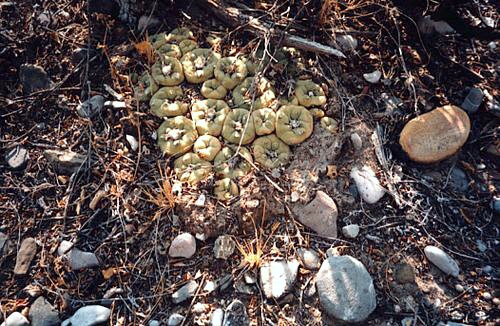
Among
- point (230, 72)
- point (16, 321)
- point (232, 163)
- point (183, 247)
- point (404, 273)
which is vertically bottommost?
point (16, 321)

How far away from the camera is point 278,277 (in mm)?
2611

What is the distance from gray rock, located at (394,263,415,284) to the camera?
2615mm

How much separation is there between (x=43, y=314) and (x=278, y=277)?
51.3 inches

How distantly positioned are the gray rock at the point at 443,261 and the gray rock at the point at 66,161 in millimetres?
2127

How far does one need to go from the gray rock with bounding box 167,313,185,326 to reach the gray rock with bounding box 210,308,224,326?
165mm

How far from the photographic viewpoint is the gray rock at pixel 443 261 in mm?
2631

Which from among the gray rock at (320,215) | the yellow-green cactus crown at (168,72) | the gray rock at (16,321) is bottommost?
the gray rock at (16,321)

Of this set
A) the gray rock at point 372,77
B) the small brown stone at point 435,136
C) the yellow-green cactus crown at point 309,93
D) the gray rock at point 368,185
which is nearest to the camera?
the gray rock at point 368,185

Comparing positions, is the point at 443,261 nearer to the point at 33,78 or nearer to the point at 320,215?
the point at 320,215

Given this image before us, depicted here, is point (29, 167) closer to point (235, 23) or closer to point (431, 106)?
point (235, 23)

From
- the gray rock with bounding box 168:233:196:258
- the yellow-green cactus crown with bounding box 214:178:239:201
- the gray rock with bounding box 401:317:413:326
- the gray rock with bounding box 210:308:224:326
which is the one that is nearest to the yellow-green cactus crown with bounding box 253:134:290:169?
the yellow-green cactus crown with bounding box 214:178:239:201

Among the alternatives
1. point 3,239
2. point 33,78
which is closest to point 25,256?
point 3,239

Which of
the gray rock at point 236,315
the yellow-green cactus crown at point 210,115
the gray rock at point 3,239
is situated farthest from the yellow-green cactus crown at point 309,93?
the gray rock at point 3,239

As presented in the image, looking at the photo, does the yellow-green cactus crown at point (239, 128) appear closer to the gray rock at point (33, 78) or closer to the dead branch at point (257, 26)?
the dead branch at point (257, 26)
